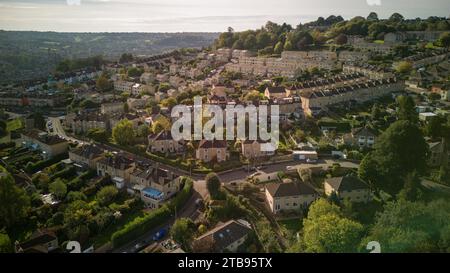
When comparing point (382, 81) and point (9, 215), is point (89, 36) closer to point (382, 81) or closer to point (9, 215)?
point (382, 81)

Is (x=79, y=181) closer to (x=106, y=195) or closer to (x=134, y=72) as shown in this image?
(x=106, y=195)

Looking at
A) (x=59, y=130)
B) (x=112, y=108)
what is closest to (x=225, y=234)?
(x=59, y=130)

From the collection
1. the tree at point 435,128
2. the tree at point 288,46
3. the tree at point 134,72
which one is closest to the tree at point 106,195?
the tree at point 435,128

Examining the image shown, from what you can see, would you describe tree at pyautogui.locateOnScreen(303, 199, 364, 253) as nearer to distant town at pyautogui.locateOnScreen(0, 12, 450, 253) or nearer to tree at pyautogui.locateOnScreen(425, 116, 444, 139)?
distant town at pyautogui.locateOnScreen(0, 12, 450, 253)

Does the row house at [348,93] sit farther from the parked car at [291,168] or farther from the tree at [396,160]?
the tree at [396,160]

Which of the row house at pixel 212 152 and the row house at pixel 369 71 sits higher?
the row house at pixel 369 71
